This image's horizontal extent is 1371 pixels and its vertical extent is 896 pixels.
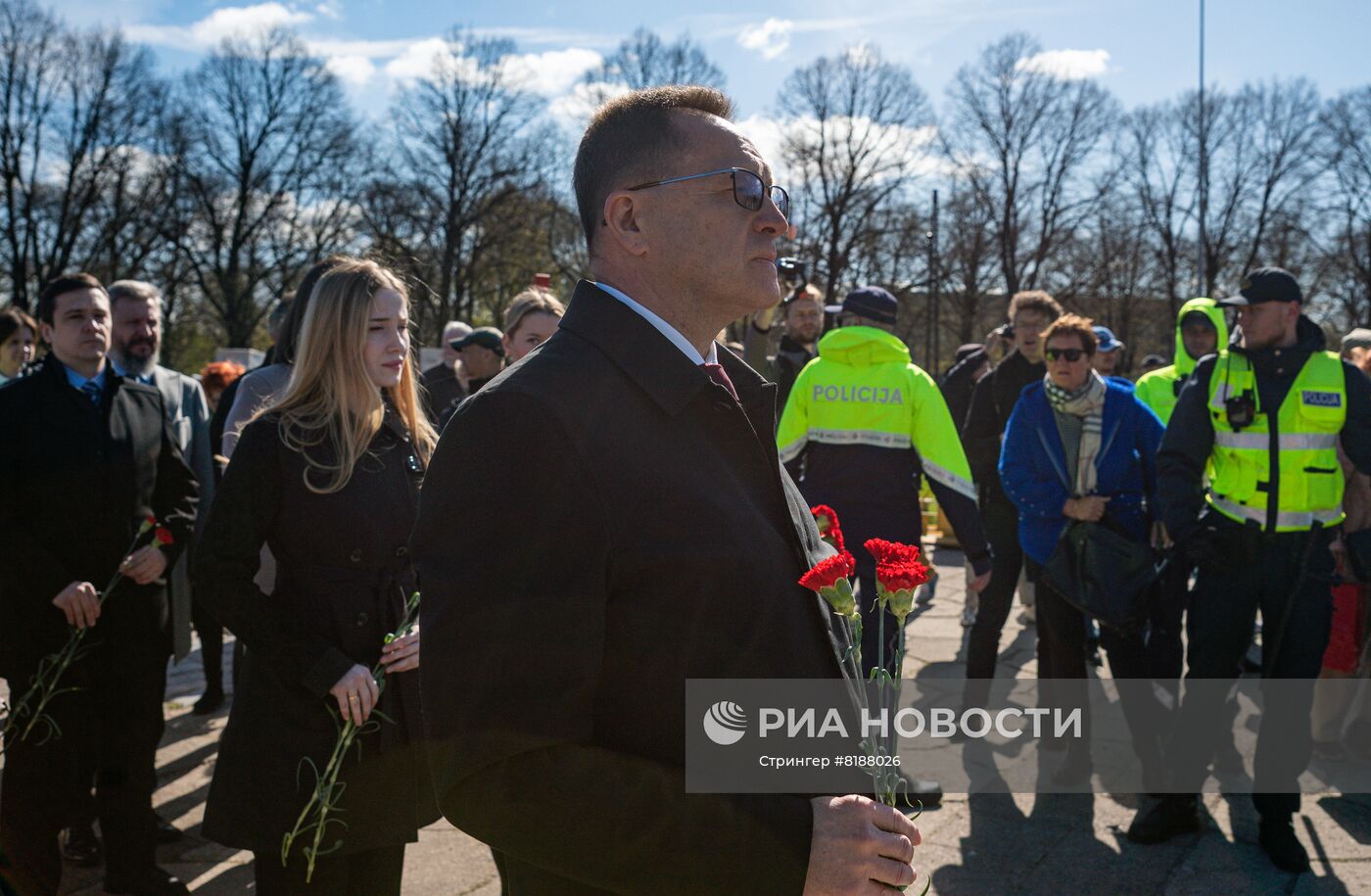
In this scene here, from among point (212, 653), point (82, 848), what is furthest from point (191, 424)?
point (82, 848)

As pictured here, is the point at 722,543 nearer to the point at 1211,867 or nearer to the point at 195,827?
the point at 1211,867

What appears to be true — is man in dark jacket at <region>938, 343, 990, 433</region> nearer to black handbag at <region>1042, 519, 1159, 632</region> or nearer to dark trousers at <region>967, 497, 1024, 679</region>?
dark trousers at <region>967, 497, 1024, 679</region>

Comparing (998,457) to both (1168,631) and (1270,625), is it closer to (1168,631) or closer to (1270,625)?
(1168,631)

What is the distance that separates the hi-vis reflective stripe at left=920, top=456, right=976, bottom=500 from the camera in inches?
191

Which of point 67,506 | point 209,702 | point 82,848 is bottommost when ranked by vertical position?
point 209,702

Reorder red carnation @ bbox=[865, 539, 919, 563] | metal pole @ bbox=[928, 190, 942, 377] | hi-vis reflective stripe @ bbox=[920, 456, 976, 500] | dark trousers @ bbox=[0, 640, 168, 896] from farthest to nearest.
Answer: metal pole @ bbox=[928, 190, 942, 377] → hi-vis reflective stripe @ bbox=[920, 456, 976, 500] → dark trousers @ bbox=[0, 640, 168, 896] → red carnation @ bbox=[865, 539, 919, 563]

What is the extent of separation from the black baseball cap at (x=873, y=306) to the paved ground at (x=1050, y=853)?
2.15 meters

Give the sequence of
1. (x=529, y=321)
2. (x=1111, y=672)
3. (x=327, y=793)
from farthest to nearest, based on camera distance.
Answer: (x=1111, y=672) < (x=529, y=321) < (x=327, y=793)

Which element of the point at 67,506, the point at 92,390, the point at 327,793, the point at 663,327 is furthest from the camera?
the point at 92,390

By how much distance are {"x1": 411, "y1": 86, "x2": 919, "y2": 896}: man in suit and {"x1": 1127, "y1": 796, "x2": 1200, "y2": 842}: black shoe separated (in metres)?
3.21

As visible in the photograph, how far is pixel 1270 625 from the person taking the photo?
436cm

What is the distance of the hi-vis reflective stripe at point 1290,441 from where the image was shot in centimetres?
435

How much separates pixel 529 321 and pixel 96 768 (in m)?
2.30

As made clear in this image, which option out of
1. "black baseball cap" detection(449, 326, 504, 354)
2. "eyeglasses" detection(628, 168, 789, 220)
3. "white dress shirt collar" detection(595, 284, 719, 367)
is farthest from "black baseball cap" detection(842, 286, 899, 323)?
"white dress shirt collar" detection(595, 284, 719, 367)
